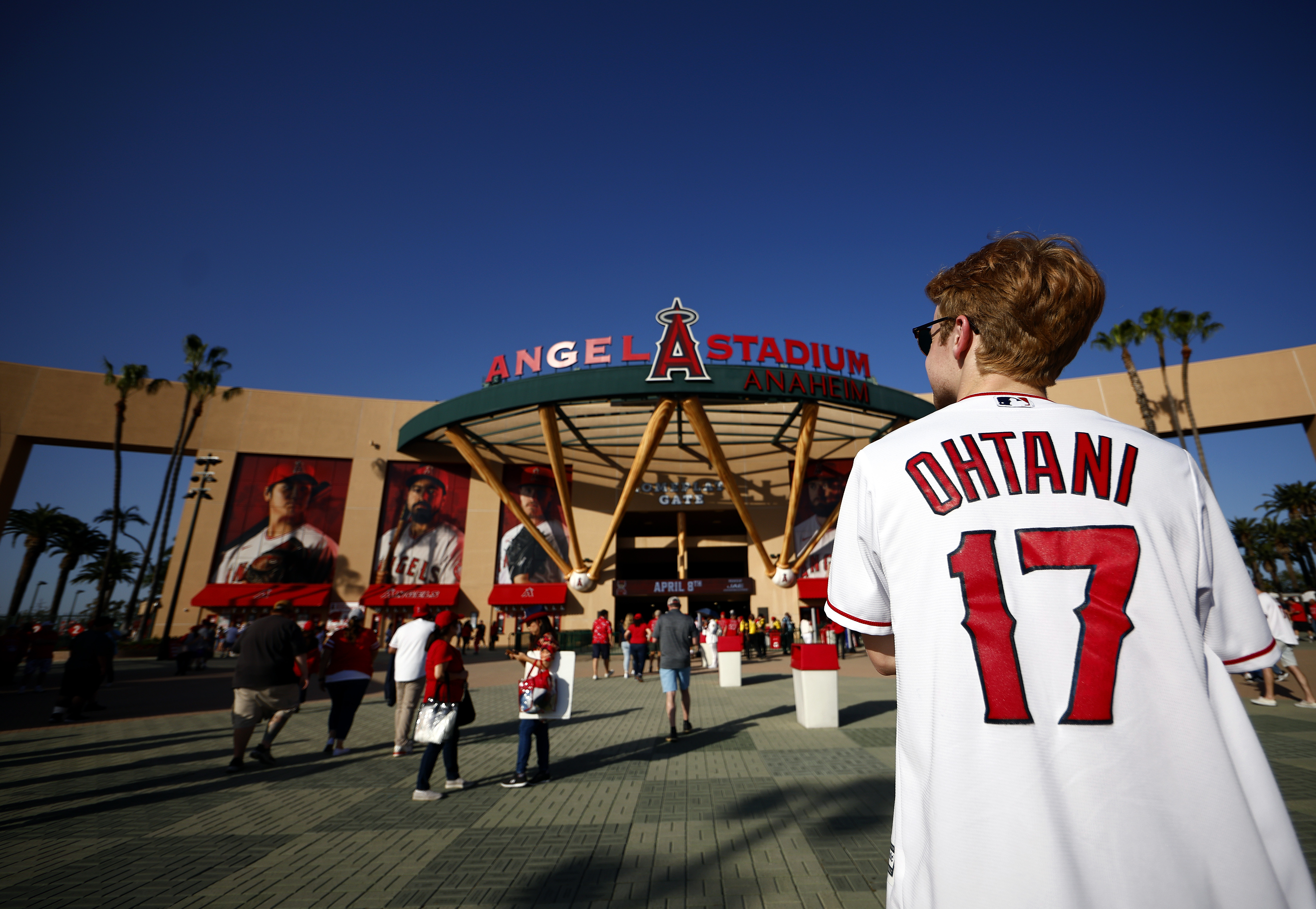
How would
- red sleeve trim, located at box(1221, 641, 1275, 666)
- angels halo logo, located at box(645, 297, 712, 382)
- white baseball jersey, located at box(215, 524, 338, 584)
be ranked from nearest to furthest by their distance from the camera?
red sleeve trim, located at box(1221, 641, 1275, 666) → angels halo logo, located at box(645, 297, 712, 382) → white baseball jersey, located at box(215, 524, 338, 584)

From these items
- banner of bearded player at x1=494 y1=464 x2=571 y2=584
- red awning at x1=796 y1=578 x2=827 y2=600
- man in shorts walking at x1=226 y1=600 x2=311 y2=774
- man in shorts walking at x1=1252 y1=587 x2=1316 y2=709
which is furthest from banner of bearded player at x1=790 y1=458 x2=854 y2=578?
man in shorts walking at x1=226 y1=600 x2=311 y2=774

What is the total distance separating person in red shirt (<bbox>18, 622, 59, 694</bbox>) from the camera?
13.4 meters

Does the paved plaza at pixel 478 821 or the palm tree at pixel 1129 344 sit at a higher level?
the palm tree at pixel 1129 344

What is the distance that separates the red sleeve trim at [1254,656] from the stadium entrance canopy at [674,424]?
21184mm

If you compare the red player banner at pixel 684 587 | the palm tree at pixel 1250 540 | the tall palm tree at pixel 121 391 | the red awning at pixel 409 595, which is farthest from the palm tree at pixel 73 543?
the palm tree at pixel 1250 540

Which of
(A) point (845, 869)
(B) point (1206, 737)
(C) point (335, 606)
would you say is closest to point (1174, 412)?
(A) point (845, 869)

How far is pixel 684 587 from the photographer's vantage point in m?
34.2

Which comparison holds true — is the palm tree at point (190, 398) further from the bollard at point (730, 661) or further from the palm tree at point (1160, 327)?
the palm tree at point (1160, 327)

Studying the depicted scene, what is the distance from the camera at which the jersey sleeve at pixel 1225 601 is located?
1172 millimetres

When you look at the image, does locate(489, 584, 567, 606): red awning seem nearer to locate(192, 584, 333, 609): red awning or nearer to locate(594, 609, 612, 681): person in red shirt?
locate(192, 584, 333, 609): red awning

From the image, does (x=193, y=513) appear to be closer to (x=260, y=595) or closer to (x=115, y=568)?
(x=260, y=595)

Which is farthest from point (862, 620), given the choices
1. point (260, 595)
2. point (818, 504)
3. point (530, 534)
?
point (260, 595)

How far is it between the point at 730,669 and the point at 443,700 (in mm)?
9658

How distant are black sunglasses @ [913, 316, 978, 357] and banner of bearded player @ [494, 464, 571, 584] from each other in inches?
1251
